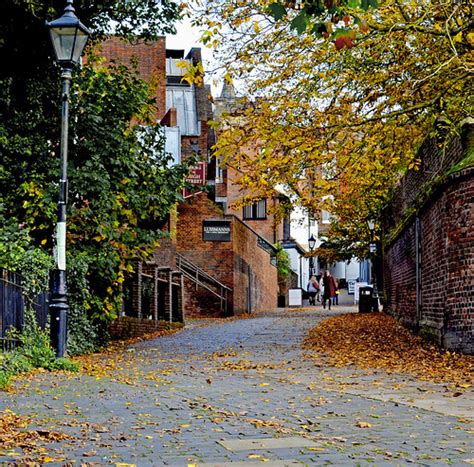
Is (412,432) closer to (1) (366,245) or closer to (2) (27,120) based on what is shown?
(2) (27,120)

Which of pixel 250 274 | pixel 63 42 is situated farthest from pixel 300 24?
pixel 250 274

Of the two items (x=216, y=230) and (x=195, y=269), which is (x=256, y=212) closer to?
(x=216, y=230)

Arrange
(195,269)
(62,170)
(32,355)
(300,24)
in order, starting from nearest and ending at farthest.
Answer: (300,24) < (32,355) < (62,170) < (195,269)

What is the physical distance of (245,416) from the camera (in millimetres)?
7637

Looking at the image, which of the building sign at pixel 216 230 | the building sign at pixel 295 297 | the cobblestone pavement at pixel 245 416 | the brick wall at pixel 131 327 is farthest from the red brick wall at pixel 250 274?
the cobblestone pavement at pixel 245 416

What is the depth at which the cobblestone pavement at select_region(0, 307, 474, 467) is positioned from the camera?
18.8 ft

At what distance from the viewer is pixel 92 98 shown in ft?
56.5

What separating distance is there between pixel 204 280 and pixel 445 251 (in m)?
22.3

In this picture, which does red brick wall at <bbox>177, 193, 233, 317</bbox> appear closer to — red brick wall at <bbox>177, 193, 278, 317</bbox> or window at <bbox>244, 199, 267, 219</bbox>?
red brick wall at <bbox>177, 193, 278, 317</bbox>

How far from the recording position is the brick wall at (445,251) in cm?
1388

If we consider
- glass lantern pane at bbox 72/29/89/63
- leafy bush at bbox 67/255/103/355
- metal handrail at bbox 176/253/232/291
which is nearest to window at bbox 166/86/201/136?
metal handrail at bbox 176/253/232/291

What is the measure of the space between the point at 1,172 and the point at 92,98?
8.58 feet

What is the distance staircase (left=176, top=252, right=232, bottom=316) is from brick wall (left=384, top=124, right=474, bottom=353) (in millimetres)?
15190

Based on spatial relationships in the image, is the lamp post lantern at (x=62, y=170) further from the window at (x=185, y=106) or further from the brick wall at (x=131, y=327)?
the window at (x=185, y=106)
